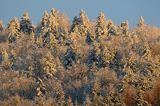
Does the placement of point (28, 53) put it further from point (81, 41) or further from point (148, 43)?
point (148, 43)

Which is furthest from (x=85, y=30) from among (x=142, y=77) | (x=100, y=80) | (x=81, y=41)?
(x=142, y=77)

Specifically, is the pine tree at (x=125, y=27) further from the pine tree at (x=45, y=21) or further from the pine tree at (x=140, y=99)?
the pine tree at (x=140, y=99)

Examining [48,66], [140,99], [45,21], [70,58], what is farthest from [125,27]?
[140,99]

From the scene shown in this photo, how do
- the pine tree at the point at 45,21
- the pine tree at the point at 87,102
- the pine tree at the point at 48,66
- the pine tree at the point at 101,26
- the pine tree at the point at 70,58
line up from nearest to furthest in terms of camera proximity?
the pine tree at the point at 87,102, the pine tree at the point at 48,66, the pine tree at the point at 70,58, the pine tree at the point at 101,26, the pine tree at the point at 45,21

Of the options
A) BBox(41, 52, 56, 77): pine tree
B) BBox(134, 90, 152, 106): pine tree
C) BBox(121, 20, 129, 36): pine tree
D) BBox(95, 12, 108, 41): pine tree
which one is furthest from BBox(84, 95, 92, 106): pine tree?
BBox(121, 20, 129, 36): pine tree

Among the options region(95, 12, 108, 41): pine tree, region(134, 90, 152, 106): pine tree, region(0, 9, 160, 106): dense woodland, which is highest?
region(95, 12, 108, 41): pine tree

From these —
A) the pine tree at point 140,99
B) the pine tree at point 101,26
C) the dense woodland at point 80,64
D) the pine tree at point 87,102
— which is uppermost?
the pine tree at point 101,26

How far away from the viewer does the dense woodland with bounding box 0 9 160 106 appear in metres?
147

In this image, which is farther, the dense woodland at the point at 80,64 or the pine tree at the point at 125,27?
the pine tree at the point at 125,27

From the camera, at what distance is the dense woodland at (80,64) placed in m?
147

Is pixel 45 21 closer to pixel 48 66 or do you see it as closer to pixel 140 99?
pixel 48 66

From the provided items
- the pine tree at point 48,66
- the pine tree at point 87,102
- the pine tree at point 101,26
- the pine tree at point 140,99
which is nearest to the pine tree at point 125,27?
the pine tree at point 101,26

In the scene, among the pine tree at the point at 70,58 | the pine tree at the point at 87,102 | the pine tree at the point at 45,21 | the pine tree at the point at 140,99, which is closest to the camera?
the pine tree at the point at 140,99

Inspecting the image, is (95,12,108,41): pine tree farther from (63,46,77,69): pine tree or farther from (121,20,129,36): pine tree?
(63,46,77,69): pine tree
